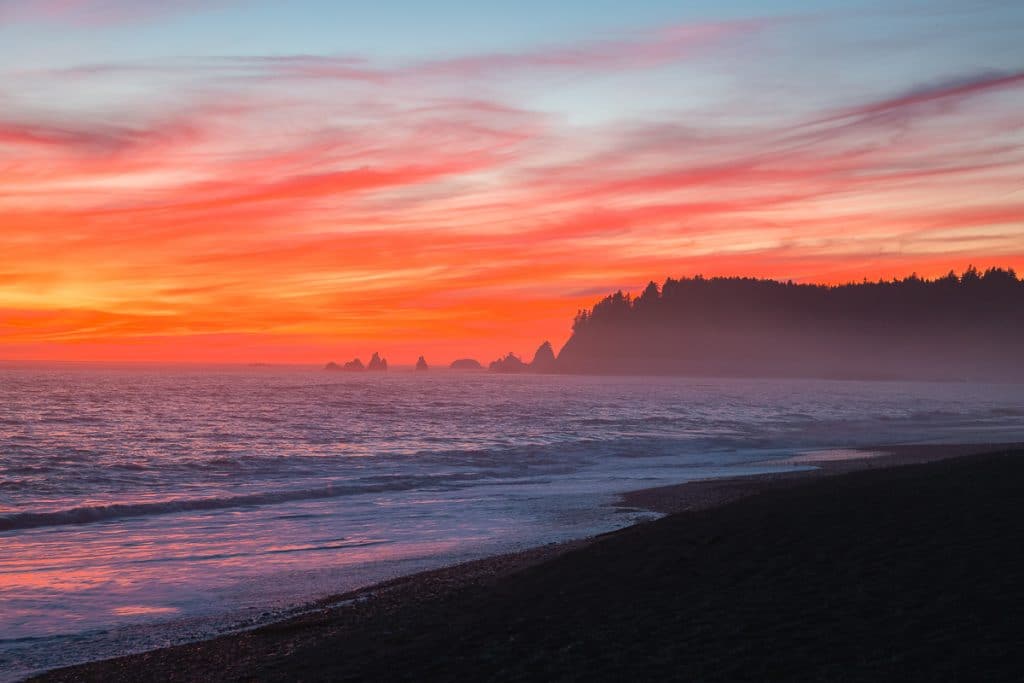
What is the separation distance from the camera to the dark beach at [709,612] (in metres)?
7.95

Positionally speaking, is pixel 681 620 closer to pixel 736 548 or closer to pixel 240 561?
pixel 736 548

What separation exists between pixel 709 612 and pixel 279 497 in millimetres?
19509

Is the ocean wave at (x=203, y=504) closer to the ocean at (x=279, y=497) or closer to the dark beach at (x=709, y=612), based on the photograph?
the ocean at (x=279, y=497)

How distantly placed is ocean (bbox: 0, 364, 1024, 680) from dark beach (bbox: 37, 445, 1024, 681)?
69.2 inches

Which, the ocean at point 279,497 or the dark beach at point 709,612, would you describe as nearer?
the dark beach at point 709,612

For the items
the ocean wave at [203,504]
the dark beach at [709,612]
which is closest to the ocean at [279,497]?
the ocean wave at [203,504]

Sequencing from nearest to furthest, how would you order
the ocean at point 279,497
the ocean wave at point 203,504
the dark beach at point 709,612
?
the dark beach at point 709,612 < the ocean at point 279,497 < the ocean wave at point 203,504

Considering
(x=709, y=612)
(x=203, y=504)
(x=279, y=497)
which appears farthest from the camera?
(x=279, y=497)

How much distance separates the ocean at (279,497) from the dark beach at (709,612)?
1759mm

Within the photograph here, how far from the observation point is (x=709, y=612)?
9.74m

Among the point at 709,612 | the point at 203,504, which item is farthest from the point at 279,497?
the point at 709,612

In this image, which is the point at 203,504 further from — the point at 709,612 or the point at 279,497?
the point at 709,612

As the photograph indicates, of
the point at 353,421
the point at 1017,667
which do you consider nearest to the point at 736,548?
the point at 1017,667

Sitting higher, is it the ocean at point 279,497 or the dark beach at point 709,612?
the dark beach at point 709,612
